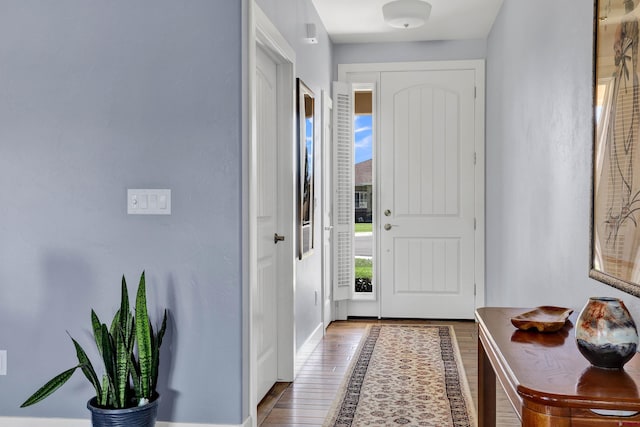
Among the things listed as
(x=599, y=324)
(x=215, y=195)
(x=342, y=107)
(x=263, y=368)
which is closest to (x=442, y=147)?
(x=342, y=107)

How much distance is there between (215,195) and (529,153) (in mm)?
1740

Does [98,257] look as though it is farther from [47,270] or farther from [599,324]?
[599,324]

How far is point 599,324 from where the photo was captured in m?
1.50

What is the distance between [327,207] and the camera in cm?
533

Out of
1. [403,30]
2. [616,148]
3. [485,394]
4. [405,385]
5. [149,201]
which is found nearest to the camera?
[616,148]

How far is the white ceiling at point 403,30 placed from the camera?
460 cm

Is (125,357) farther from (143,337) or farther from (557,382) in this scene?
(557,382)

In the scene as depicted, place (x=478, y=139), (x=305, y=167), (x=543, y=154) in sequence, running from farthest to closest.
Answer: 1. (x=478, y=139)
2. (x=305, y=167)
3. (x=543, y=154)

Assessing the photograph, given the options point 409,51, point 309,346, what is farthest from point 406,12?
point 309,346

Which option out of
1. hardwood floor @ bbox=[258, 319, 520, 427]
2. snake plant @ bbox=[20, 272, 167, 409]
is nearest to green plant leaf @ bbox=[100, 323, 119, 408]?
snake plant @ bbox=[20, 272, 167, 409]

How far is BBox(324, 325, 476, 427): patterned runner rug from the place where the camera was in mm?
3088

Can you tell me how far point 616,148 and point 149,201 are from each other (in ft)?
5.91

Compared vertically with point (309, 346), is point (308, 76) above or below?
above

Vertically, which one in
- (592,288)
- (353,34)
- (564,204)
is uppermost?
(353,34)
